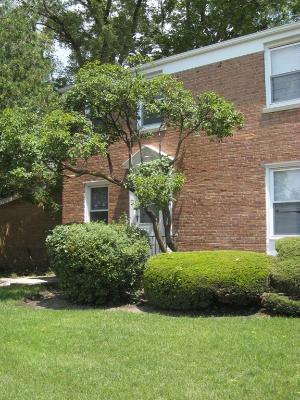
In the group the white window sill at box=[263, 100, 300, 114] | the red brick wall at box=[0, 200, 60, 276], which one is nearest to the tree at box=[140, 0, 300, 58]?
the red brick wall at box=[0, 200, 60, 276]

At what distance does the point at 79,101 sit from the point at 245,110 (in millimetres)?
3852

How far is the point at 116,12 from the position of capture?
2622 cm

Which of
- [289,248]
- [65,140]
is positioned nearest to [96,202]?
[65,140]

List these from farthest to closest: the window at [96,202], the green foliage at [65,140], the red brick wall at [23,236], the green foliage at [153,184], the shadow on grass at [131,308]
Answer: the red brick wall at [23,236], the window at [96,202], the green foliage at [65,140], the green foliage at [153,184], the shadow on grass at [131,308]

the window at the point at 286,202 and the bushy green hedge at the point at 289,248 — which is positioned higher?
the window at the point at 286,202

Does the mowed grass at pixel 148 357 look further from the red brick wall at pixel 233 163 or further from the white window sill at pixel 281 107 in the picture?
the white window sill at pixel 281 107

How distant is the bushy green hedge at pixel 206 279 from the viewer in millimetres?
9633

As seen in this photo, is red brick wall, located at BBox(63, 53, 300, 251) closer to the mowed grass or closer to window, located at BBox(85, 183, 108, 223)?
window, located at BBox(85, 183, 108, 223)

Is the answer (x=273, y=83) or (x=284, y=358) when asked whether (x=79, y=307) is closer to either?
(x=284, y=358)

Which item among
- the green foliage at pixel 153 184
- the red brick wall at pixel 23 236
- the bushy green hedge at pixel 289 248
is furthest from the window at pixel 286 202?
the red brick wall at pixel 23 236

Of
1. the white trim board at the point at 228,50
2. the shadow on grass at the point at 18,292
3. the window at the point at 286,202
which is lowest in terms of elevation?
the shadow on grass at the point at 18,292

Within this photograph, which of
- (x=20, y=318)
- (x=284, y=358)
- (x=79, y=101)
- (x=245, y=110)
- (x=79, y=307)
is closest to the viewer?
(x=284, y=358)

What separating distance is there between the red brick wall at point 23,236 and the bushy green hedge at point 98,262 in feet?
25.4

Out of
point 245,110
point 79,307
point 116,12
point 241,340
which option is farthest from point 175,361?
point 116,12
